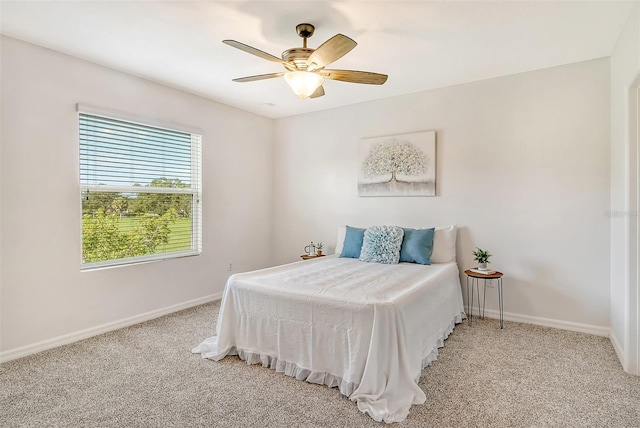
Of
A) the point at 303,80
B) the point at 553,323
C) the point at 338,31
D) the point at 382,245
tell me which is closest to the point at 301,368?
the point at 382,245

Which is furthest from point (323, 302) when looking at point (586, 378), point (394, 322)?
point (586, 378)

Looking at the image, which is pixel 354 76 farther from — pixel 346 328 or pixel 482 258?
pixel 482 258

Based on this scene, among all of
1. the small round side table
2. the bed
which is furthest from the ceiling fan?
the small round side table

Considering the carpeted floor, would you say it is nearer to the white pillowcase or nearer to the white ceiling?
the white pillowcase

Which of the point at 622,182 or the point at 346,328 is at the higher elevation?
the point at 622,182

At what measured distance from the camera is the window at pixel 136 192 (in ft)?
10.8

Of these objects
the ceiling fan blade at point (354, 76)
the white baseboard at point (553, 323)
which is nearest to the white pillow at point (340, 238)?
the white baseboard at point (553, 323)

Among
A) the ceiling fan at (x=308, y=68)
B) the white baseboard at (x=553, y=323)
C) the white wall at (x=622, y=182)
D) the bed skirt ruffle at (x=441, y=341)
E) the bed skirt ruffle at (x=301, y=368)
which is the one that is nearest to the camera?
the bed skirt ruffle at (x=301, y=368)

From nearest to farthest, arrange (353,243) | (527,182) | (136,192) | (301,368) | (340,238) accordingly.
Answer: (301,368)
(527,182)
(136,192)
(353,243)
(340,238)

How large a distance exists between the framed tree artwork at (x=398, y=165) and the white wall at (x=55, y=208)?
2205 millimetres

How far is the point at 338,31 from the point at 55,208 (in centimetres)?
281

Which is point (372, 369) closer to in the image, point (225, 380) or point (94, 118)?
point (225, 380)

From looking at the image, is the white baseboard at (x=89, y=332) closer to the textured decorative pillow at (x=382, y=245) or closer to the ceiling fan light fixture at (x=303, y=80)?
the textured decorative pillow at (x=382, y=245)

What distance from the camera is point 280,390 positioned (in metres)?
2.25
